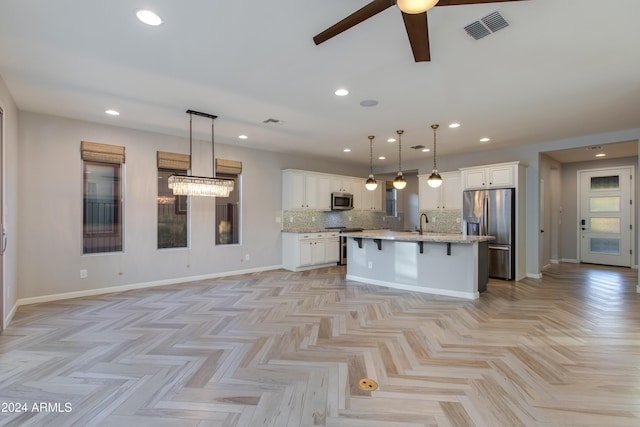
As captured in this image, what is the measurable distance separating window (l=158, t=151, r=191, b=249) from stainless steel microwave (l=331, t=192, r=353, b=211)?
335 cm

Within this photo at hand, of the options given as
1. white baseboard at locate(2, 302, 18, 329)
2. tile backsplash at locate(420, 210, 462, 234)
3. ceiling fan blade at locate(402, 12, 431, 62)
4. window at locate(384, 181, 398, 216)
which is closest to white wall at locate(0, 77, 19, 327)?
white baseboard at locate(2, 302, 18, 329)

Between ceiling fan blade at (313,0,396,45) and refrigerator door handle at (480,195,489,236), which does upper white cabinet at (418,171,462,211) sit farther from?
ceiling fan blade at (313,0,396,45)

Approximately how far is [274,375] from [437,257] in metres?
3.37

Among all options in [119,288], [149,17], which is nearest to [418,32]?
[149,17]

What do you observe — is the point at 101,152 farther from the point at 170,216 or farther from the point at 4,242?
the point at 4,242

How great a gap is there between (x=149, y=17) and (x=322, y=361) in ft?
9.74

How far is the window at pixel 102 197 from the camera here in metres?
4.76

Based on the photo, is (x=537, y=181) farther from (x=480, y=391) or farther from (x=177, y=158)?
(x=177, y=158)

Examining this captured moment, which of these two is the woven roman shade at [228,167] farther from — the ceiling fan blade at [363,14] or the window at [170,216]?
the ceiling fan blade at [363,14]

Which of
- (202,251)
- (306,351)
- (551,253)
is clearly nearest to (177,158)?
(202,251)

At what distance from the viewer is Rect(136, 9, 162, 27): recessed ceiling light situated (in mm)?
2186

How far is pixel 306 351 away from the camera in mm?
2854

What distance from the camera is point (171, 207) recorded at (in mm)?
5578

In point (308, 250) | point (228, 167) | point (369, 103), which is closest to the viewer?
point (369, 103)
